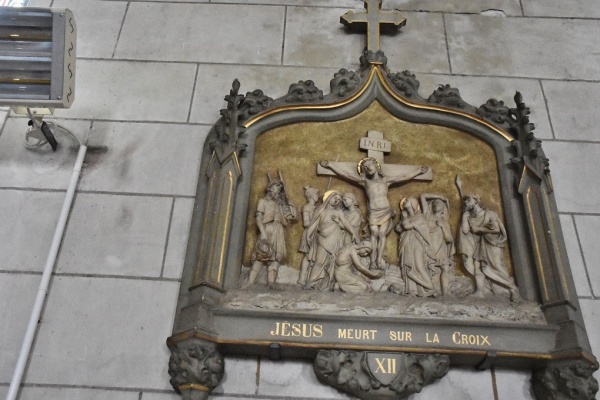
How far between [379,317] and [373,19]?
9.96ft

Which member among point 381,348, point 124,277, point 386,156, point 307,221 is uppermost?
point 386,156

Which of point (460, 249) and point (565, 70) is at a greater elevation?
point (565, 70)

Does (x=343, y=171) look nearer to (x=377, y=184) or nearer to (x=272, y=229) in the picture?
(x=377, y=184)

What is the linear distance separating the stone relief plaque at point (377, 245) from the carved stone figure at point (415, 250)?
10 mm

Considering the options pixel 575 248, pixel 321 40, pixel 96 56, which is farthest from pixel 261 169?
pixel 575 248

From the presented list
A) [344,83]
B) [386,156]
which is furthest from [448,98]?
[344,83]

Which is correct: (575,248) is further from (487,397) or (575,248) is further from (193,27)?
(193,27)

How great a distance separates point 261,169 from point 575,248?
2494mm

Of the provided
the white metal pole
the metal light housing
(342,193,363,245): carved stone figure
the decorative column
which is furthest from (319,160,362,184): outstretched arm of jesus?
the metal light housing

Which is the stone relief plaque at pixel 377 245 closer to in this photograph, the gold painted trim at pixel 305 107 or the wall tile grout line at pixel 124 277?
the gold painted trim at pixel 305 107

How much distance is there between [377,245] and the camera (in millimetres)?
4895

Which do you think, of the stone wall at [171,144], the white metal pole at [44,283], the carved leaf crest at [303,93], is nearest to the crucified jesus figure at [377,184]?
the carved leaf crest at [303,93]

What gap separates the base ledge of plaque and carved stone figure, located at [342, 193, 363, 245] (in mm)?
988

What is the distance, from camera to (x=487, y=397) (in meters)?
4.32
